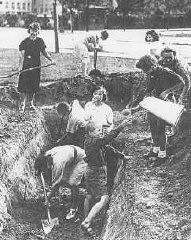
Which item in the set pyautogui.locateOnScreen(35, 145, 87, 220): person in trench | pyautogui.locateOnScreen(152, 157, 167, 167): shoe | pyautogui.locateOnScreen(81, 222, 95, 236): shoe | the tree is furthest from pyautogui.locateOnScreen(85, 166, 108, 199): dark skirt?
the tree

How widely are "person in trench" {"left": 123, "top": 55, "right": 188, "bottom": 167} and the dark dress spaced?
10.3 feet

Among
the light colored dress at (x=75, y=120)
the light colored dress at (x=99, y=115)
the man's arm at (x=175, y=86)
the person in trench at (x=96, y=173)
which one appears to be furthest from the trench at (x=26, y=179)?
the man's arm at (x=175, y=86)

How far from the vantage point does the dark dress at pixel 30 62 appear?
9.61 metres

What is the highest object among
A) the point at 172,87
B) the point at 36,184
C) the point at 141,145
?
the point at 172,87

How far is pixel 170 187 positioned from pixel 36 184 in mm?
3149

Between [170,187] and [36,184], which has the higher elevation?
[170,187]

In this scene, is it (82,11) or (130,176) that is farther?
(82,11)

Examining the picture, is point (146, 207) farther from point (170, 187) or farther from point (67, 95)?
point (67, 95)

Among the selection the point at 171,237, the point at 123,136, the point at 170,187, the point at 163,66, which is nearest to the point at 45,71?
the point at 123,136

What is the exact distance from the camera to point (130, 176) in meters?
6.69

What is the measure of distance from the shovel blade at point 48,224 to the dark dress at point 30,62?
159 inches

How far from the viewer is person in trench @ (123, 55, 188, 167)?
7047mm

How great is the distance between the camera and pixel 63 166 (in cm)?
649

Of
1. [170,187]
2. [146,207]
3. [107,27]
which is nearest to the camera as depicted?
[146,207]
